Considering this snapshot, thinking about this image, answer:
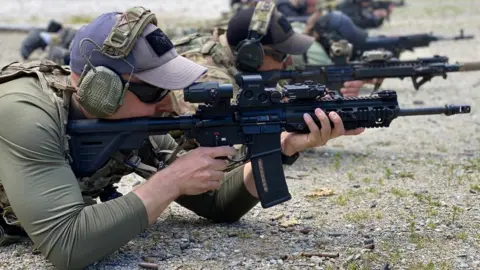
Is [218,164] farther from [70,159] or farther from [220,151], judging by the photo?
[70,159]

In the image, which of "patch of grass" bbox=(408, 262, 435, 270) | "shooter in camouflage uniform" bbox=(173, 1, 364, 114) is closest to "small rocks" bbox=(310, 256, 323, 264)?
"patch of grass" bbox=(408, 262, 435, 270)

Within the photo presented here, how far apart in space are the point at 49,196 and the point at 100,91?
583 millimetres

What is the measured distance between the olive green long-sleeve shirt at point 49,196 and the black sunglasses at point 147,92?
42 centimetres

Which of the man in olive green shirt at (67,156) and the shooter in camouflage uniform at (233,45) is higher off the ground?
the man in olive green shirt at (67,156)

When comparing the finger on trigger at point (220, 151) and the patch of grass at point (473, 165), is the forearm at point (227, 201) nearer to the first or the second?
the finger on trigger at point (220, 151)

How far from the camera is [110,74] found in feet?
11.5

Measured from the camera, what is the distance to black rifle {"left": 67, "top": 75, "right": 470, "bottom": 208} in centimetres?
374

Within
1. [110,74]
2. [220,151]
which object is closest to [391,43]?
[220,151]

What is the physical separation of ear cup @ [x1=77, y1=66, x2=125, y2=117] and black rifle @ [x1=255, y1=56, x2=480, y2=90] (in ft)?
11.6

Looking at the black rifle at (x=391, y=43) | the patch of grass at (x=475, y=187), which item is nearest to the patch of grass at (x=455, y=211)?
the patch of grass at (x=475, y=187)

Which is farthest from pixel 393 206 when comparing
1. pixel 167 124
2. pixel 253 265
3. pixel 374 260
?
pixel 167 124

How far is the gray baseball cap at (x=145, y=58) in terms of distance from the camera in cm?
356

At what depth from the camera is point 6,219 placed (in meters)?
3.97

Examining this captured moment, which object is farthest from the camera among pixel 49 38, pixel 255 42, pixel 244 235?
pixel 49 38
